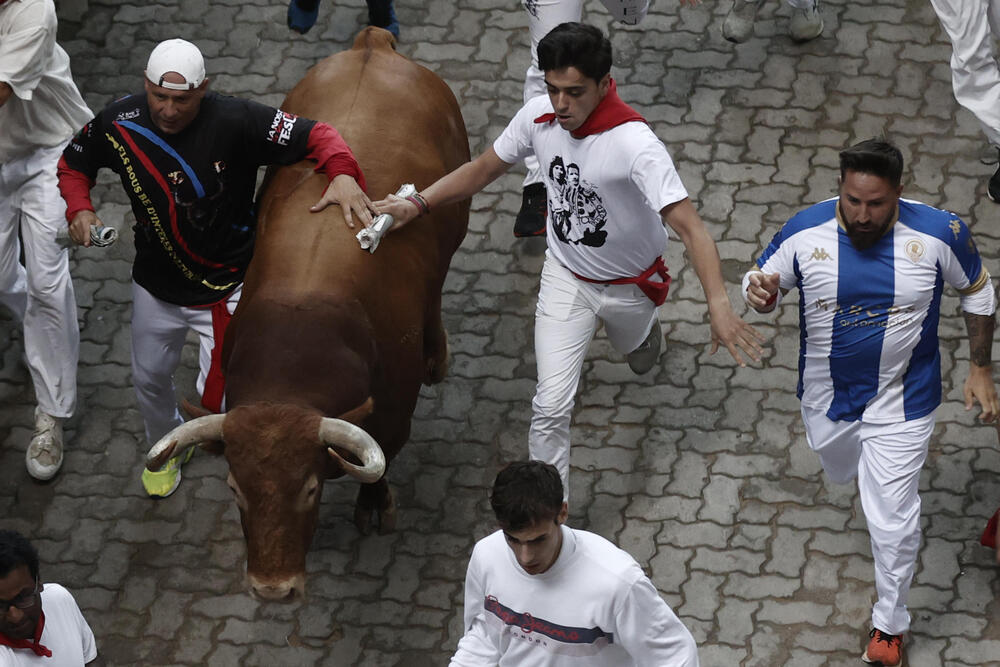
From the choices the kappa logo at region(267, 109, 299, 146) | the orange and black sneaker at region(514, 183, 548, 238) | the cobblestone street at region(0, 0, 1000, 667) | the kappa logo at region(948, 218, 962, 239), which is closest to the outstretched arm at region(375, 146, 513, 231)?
the kappa logo at region(267, 109, 299, 146)

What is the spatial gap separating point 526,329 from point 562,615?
370cm

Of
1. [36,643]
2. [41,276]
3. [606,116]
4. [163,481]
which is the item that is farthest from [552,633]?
[41,276]

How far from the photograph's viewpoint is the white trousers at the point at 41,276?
7.59m

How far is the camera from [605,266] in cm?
686

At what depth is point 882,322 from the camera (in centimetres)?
608

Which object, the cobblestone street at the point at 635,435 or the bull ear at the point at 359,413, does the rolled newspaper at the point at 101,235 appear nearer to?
the bull ear at the point at 359,413

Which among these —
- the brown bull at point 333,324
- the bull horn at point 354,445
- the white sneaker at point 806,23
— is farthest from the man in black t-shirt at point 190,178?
the white sneaker at point 806,23

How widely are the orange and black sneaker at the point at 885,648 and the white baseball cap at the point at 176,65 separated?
4.06 m

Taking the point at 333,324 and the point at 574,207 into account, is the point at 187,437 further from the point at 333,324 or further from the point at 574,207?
the point at 574,207

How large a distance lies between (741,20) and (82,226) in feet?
16.3

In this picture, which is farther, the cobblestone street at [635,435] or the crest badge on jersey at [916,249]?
the cobblestone street at [635,435]

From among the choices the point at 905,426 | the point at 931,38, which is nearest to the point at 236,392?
the point at 905,426

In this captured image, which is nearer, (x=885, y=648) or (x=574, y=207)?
(x=885, y=648)

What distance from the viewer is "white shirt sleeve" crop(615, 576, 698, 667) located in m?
4.77
